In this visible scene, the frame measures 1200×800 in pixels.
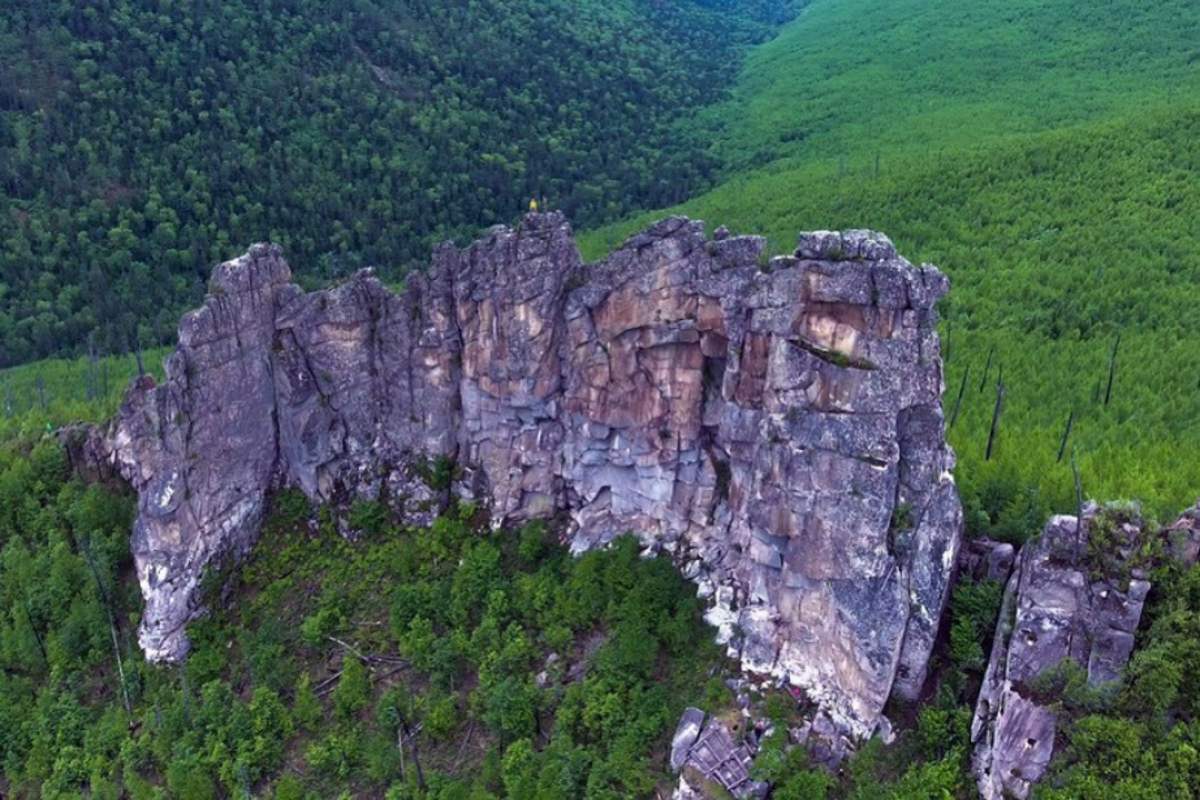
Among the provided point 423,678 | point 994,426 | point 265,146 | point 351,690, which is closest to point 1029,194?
point 994,426

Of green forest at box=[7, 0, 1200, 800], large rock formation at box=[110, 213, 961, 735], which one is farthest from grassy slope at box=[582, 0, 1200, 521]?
large rock formation at box=[110, 213, 961, 735]

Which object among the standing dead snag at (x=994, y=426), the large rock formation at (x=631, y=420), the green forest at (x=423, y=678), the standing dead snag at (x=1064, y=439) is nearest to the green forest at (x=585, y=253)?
the green forest at (x=423, y=678)

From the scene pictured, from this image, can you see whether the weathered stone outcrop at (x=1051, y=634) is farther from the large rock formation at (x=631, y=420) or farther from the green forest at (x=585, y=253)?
the large rock formation at (x=631, y=420)

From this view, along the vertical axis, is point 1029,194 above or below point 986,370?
above

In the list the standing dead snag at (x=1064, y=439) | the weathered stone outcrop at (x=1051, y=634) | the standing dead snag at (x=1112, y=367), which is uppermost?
the weathered stone outcrop at (x=1051, y=634)

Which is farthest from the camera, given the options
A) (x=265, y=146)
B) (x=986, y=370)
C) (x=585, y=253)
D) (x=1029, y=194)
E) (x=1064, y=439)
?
(x=265, y=146)

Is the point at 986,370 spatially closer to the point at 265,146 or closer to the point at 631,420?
the point at 631,420
